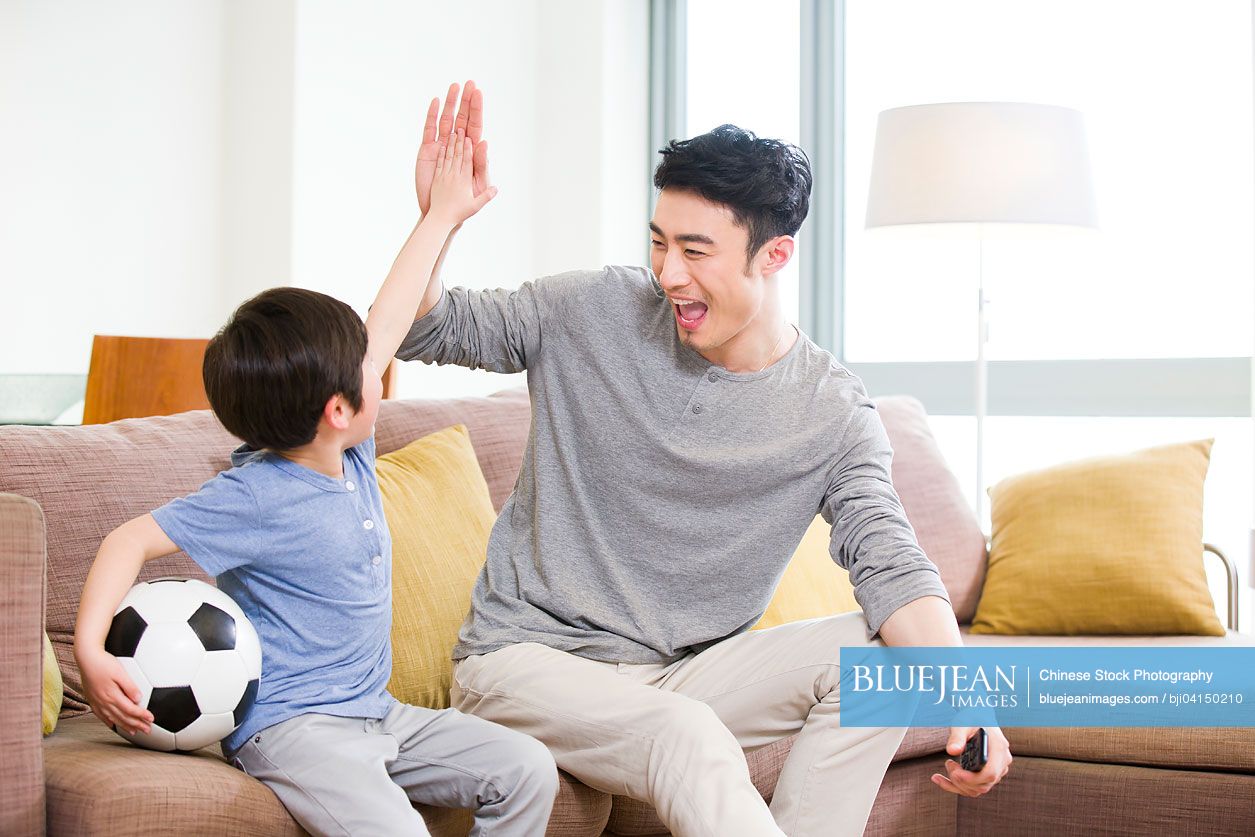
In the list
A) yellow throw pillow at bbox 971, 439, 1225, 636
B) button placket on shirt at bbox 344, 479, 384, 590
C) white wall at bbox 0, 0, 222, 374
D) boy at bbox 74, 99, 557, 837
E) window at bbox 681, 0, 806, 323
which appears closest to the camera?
boy at bbox 74, 99, 557, 837

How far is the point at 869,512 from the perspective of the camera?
65.5 inches

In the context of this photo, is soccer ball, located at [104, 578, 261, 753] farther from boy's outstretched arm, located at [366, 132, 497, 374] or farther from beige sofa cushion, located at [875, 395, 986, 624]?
beige sofa cushion, located at [875, 395, 986, 624]

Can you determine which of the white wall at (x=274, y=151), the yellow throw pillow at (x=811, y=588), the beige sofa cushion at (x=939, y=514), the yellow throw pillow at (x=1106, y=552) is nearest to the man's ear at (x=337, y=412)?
the yellow throw pillow at (x=811, y=588)

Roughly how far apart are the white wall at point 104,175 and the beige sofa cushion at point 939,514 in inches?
109

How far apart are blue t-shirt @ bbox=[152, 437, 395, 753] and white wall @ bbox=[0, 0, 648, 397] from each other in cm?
287

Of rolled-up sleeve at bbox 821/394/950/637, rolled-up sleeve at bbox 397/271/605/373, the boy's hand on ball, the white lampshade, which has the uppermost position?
the white lampshade

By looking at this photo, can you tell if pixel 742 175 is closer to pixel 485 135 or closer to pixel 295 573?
pixel 295 573

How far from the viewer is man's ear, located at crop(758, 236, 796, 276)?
1.82m

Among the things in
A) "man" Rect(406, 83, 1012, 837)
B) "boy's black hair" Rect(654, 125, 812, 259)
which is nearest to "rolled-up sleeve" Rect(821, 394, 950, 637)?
"man" Rect(406, 83, 1012, 837)

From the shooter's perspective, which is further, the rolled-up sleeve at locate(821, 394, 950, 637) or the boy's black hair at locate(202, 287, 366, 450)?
the rolled-up sleeve at locate(821, 394, 950, 637)

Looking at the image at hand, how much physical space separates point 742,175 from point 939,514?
3.91 ft

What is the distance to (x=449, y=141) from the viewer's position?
5.66 ft

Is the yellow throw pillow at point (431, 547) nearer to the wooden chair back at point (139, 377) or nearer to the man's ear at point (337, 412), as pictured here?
the man's ear at point (337, 412)

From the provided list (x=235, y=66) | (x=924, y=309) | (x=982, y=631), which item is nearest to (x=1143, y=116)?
(x=924, y=309)
